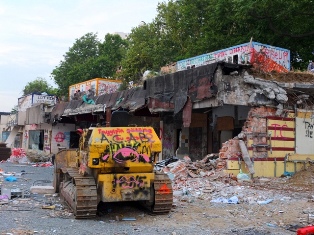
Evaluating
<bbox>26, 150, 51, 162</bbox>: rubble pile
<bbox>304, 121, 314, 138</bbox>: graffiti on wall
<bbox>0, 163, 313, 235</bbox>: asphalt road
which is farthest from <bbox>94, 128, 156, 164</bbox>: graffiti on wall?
<bbox>26, 150, 51, 162</bbox>: rubble pile

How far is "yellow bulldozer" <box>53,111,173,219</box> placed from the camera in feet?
27.1

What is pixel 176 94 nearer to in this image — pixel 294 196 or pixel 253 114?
pixel 253 114

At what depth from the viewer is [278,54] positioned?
19.0 meters

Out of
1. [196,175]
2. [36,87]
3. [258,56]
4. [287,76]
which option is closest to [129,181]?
[196,175]

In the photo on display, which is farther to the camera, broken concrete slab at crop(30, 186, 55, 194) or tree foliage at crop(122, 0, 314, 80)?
tree foliage at crop(122, 0, 314, 80)

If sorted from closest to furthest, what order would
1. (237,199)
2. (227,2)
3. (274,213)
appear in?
(274,213), (237,199), (227,2)

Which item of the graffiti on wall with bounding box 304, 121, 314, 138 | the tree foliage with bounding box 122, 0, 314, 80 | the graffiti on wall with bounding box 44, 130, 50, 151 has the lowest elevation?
the graffiti on wall with bounding box 44, 130, 50, 151

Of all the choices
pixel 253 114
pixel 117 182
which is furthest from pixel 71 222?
pixel 253 114

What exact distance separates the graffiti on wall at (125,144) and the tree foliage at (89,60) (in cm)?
3897

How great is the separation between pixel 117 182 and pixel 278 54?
529 inches

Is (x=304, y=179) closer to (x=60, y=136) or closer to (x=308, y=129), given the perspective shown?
(x=308, y=129)

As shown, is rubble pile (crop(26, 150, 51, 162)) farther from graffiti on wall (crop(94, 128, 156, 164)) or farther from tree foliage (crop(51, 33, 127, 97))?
graffiti on wall (crop(94, 128, 156, 164))

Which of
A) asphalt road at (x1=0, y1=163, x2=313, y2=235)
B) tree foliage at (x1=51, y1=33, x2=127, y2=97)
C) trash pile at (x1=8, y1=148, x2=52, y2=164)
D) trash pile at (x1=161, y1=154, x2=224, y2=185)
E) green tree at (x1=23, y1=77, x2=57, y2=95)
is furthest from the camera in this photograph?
green tree at (x1=23, y1=77, x2=57, y2=95)

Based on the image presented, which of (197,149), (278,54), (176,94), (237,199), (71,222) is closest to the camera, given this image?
(71,222)
